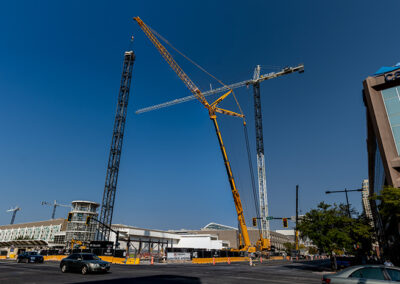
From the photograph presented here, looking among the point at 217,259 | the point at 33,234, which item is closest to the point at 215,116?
the point at 217,259

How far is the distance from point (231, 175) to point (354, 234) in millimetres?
32425

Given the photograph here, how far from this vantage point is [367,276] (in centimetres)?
936

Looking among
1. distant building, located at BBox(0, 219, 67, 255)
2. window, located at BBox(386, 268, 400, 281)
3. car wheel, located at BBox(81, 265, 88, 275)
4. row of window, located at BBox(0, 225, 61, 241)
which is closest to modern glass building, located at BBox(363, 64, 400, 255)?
window, located at BBox(386, 268, 400, 281)

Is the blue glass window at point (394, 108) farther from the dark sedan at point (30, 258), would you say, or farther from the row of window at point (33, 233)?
the row of window at point (33, 233)

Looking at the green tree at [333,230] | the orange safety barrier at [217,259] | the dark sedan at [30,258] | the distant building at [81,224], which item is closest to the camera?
the green tree at [333,230]

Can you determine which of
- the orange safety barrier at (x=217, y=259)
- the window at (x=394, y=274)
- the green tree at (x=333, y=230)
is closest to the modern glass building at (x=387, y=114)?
the green tree at (x=333, y=230)

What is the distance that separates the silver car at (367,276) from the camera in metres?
9.09

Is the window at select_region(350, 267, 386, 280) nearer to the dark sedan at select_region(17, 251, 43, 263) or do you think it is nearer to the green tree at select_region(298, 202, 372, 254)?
the green tree at select_region(298, 202, 372, 254)

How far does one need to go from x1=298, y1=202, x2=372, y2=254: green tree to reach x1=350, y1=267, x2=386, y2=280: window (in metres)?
17.3

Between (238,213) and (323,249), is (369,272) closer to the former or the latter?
(323,249)

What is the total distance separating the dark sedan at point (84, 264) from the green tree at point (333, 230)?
19694mm

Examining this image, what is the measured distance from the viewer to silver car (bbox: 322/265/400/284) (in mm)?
9095

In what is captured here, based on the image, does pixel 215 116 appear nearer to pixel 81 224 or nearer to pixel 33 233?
pixel 81 224

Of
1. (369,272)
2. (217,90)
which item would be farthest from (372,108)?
(217,90)
